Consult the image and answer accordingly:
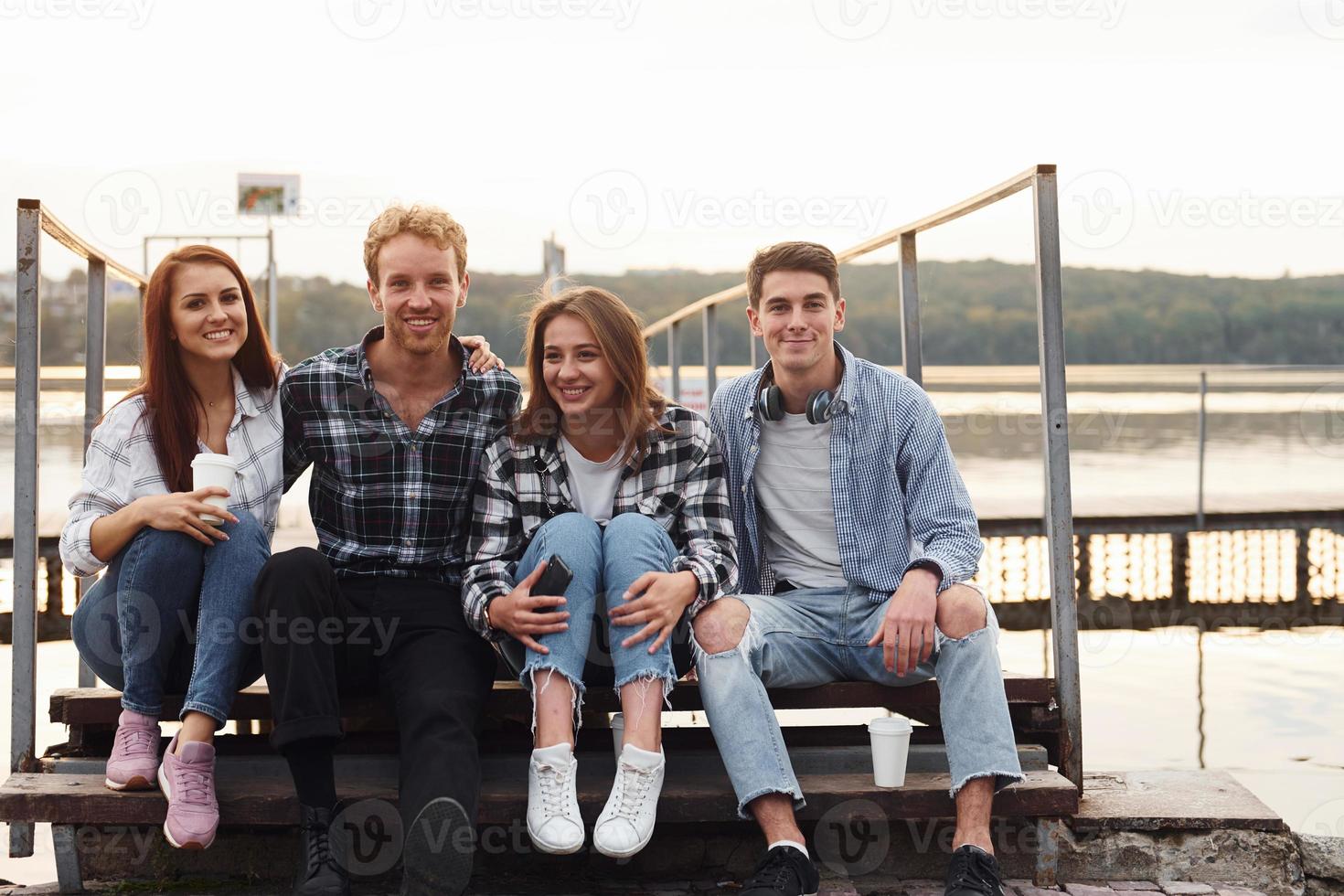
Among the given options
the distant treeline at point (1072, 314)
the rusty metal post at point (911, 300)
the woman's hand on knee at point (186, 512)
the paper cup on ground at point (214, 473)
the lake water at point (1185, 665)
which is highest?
the distant treeline at point (1072, 314)

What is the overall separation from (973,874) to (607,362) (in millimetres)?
1145

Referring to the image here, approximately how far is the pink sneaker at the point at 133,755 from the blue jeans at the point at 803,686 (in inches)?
39.2

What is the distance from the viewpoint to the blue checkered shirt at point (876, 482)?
2.35 m

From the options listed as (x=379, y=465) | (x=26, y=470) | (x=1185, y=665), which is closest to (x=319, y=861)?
(x=379, y=465)

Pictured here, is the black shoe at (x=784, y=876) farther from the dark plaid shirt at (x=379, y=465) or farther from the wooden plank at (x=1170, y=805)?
the dark plaid shirt at (x=379, y=465)

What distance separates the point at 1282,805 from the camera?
2.99 m

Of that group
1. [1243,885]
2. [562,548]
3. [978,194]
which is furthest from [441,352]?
[1243,885]

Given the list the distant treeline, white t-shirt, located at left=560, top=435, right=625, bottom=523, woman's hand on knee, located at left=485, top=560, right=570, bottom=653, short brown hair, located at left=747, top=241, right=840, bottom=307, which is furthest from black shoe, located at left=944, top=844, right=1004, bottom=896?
the distant treeline

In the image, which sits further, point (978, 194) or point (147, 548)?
point (978, 194)

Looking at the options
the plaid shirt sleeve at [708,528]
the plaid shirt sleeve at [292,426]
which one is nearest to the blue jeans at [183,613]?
the plaid shirt sleeve at [292,426]

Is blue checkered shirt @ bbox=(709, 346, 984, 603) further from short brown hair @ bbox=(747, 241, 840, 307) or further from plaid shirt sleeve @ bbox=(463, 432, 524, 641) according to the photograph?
plaid shirt sleeve @ bbox=(463, 432, 524, 641)

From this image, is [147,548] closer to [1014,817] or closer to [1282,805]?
[1014,817]

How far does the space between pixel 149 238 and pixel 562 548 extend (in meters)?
7.53

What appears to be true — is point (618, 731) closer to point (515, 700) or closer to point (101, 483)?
point (515, 700)
